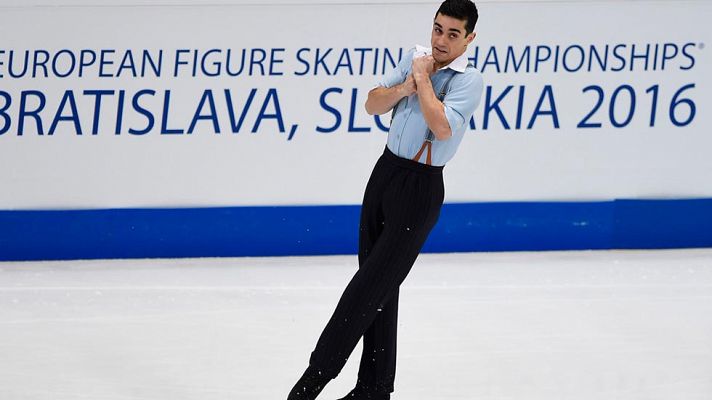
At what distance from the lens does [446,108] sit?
357 cm

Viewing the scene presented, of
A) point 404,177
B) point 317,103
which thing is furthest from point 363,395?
point 317,103

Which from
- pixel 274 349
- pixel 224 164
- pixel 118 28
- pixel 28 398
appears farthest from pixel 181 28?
pixel 28 398

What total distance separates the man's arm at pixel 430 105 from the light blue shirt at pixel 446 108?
34 mm

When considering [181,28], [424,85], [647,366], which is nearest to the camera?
[424,85]

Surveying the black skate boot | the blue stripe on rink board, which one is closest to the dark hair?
the black skate boot

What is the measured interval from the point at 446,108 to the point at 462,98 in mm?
75

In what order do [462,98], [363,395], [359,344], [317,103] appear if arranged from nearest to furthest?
[462,98], [363,395], [359,344], [317,103]

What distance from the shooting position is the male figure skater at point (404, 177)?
362 centimetres

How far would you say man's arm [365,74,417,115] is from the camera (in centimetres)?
360

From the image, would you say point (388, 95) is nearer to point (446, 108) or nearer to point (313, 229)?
point (446, 108)

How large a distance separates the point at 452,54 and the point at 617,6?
122 inches

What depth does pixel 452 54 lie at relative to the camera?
3637 millimetres

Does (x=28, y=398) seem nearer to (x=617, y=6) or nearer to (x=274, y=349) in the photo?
(x=274, y=349)

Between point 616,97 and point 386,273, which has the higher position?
A: point 616,97
